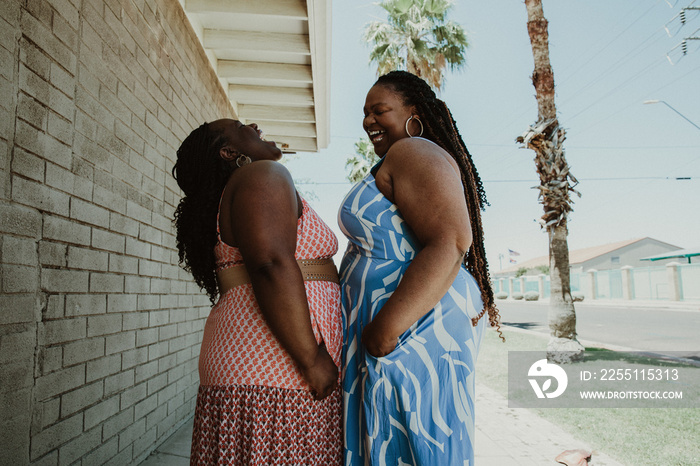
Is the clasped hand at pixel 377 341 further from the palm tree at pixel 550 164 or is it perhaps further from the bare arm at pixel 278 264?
the palm tree at pixel 550 164

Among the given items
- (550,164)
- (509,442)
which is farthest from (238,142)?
(550,164)

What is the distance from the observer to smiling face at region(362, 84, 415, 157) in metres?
1.67

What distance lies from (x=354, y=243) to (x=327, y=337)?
1.00 feet

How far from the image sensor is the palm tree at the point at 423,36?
13.3 m

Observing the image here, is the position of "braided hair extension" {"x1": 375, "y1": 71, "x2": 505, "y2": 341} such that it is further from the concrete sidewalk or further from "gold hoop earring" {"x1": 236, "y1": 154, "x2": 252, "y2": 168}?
the concrete sidewalk

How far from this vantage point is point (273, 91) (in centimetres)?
669

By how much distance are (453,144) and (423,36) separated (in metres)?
13.2

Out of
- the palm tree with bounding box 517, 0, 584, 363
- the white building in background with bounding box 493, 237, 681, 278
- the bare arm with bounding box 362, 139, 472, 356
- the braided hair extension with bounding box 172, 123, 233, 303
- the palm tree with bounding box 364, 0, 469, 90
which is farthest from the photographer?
the white building in background with bounding box 493, 237, 681, 278

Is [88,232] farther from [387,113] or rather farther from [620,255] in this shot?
[620,255]

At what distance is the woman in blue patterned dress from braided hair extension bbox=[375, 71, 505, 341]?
2.4 inches

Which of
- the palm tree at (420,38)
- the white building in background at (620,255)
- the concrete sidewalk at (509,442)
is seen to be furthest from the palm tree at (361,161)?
the white building in background at (620,255)

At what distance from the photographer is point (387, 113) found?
168cm

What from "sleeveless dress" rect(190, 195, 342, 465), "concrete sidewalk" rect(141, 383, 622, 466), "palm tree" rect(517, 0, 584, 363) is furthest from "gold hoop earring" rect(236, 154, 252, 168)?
"palm tree" rect(517, 0, 584, 363)

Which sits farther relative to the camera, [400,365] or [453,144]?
[453,144]
